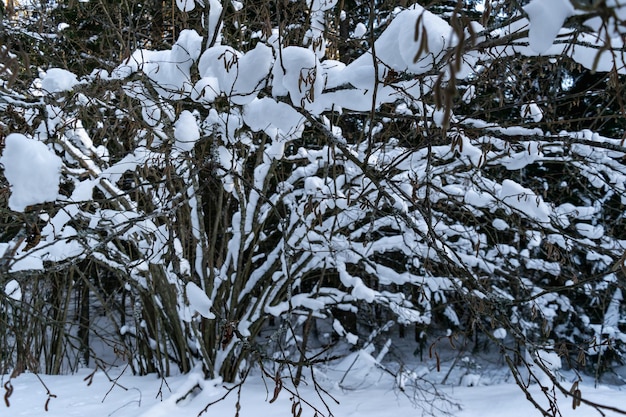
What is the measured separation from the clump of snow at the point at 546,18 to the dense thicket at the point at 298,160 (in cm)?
1

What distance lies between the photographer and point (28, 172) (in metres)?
1.48

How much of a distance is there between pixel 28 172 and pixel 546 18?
1472mm

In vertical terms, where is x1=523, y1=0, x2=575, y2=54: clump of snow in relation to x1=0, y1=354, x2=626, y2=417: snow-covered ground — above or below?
above

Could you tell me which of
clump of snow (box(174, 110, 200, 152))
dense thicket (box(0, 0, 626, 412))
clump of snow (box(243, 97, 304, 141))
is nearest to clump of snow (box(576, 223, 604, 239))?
dense thicket (box(0, 0, 626, 412))

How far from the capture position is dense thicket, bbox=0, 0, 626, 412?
5.84 ft

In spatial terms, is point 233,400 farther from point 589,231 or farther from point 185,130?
point 589,231

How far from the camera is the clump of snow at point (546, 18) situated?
1139mm

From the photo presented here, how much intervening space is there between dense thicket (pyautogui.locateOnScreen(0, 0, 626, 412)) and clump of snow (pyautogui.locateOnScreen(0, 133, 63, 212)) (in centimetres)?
2

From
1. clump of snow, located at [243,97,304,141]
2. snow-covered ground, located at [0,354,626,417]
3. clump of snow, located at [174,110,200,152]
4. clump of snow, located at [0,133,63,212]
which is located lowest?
snow-covered ground, located at [0,354,626,417]

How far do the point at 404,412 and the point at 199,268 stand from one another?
238cm

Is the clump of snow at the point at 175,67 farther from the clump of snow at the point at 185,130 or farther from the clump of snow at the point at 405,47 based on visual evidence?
the clump of snow at the point at 405,47

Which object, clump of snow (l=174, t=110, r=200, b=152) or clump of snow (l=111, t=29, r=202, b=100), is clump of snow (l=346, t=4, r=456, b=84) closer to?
clump of snow (l=111, t=29, r=202, b=100)

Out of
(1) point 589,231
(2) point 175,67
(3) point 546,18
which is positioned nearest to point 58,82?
(2) point 175,67

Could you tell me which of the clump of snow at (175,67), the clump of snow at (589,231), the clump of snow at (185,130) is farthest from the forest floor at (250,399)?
the clump of snow at (175,67)
